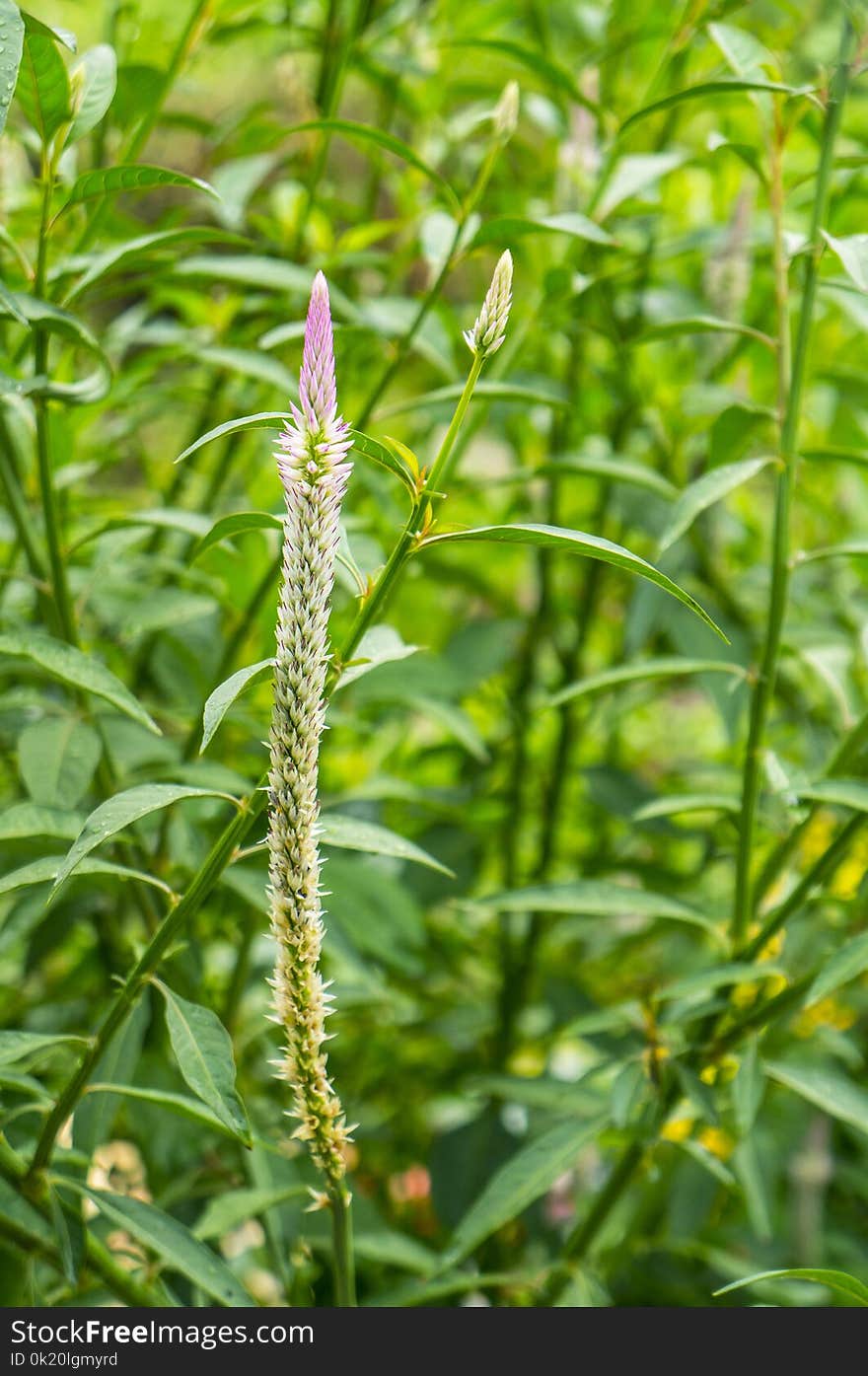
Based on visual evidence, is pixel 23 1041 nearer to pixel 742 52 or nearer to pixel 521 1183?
pixel 521 1183

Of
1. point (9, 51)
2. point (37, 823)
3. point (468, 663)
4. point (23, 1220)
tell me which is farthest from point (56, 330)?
point (468, 663)

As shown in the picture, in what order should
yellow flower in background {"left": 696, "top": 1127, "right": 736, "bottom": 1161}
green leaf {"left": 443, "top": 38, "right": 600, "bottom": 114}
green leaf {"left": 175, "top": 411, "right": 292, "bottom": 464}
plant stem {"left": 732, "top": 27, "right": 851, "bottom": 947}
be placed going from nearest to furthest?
green leaf {"left": 175, "top": 411, "right": 292, "bottom": 464} < plant stem {"left": 732, "top": 27, "right": 851, "bottom": 947} < green leaf {"left": 443, "top": 38, "right": 600, "bottom": 114} < yellow flower in background {"left": 696, "top": 1127, "right": 736, "bottom": 1161}

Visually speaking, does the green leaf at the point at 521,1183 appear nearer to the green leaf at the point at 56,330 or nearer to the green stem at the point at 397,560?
the green stem at the point at 397,560

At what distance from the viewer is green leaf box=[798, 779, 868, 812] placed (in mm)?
729

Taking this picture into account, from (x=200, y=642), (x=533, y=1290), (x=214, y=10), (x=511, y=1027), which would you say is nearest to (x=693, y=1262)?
(x=511, y=1027)

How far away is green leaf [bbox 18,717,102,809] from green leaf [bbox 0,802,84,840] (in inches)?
1.2

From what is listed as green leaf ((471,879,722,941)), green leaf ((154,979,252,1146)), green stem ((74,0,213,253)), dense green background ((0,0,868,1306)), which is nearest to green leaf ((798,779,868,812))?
dense green background ((0,0,868,1306))

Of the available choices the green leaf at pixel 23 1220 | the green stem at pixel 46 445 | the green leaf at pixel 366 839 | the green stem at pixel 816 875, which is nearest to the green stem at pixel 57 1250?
the green leaf at pixel 23 1220

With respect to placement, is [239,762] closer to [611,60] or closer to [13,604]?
[13,604]

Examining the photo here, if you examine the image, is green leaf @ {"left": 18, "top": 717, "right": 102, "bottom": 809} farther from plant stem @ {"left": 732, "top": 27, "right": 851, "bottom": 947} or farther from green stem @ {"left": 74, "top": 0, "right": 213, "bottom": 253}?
plant stem @ {"left": 732, "top": 27, "right": 851, "bottom": 947}

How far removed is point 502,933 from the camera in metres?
1.38

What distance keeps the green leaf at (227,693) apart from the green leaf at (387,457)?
0.10 meters

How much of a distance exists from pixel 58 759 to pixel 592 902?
1.18 ft

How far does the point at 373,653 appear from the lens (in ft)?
2.02
